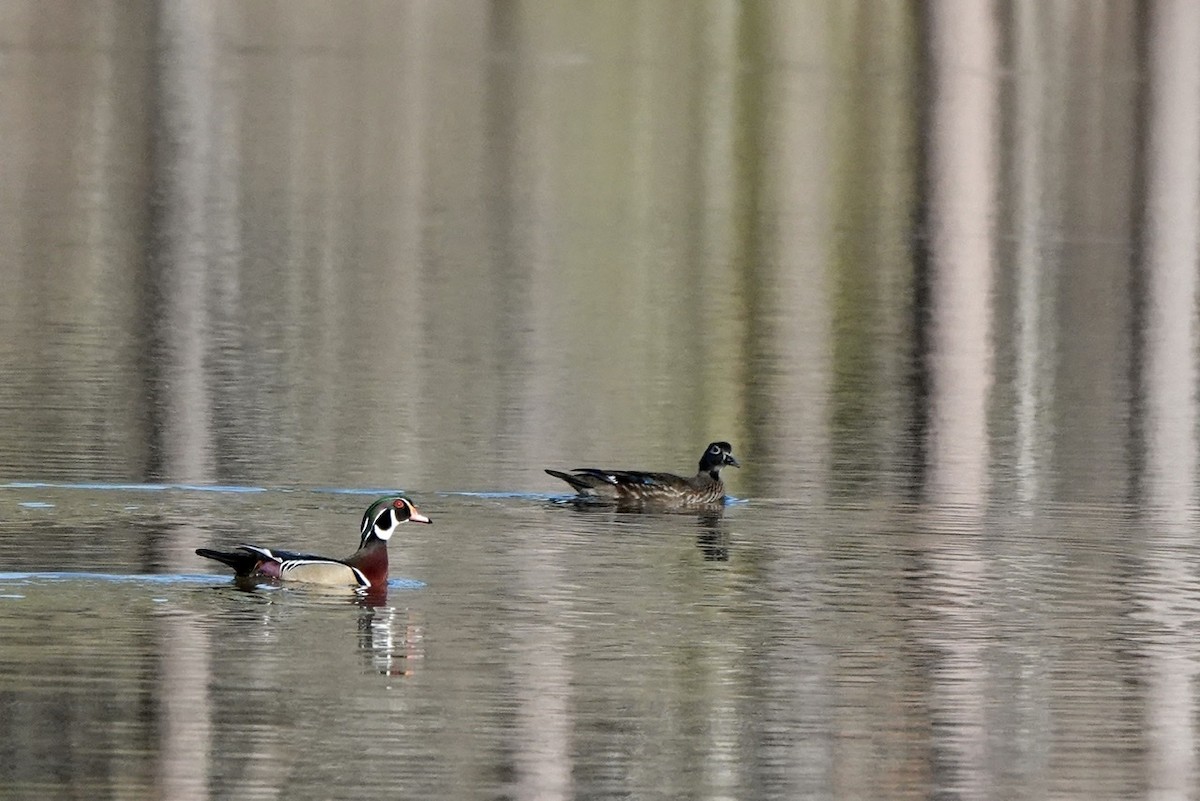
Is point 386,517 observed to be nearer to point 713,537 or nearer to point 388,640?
point 388,640

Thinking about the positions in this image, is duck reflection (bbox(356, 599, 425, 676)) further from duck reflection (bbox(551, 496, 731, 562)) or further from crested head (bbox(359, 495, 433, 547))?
duck reflection (bbox(551, 496, 731, 562))

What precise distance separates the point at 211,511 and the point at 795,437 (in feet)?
23.5

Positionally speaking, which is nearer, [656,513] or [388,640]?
[388,640]

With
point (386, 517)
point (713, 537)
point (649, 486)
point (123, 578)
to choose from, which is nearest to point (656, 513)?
point (649, 486)

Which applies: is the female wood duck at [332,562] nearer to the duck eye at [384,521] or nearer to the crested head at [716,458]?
the duck eye at [384,521]

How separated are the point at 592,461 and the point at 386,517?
6.64 metres

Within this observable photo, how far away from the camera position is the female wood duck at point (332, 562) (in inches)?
731

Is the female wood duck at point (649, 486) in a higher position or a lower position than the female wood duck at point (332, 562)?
higher

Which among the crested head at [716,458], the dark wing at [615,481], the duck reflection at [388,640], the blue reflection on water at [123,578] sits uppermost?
the crested head at [716,458]

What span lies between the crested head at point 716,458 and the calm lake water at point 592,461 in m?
0.31

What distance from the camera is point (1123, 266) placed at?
1832 inches

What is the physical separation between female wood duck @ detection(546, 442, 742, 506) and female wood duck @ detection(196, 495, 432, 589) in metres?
4.05

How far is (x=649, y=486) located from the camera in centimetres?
2319

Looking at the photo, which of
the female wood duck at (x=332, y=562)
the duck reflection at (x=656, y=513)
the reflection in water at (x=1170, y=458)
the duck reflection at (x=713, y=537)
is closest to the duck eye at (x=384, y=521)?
the female wood duck at (x=332, y=562)
